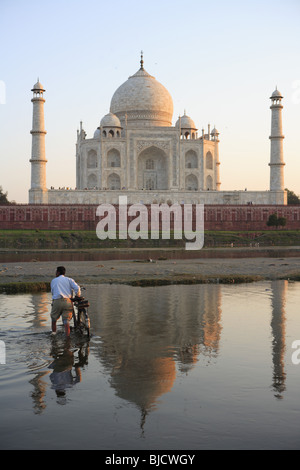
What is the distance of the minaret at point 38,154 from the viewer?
46344mm

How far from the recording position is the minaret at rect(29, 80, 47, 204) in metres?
46.3

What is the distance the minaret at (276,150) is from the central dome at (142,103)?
11.0 meters

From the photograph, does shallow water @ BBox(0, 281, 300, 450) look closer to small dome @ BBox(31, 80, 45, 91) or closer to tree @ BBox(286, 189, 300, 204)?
small dome @ BBox(31, 80, 45, 91)

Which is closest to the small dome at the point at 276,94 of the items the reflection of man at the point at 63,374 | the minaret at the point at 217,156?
the minaret at the point at 217,156

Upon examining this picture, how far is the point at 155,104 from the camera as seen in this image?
5469cm

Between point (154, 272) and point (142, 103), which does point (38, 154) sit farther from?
point (154, 272)

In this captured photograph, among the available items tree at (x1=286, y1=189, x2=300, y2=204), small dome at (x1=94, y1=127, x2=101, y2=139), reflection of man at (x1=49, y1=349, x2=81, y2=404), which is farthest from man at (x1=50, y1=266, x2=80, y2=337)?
tree at (x1=286, y1=189, x2=300, y2=204)

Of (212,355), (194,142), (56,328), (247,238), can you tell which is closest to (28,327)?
(56,328)

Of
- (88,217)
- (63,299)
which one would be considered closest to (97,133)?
(88,217)

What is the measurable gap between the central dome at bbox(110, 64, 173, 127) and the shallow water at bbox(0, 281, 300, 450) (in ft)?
149

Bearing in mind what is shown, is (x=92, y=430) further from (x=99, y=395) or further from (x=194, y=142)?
(x=194, y=142)

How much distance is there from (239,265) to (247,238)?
60.9ft

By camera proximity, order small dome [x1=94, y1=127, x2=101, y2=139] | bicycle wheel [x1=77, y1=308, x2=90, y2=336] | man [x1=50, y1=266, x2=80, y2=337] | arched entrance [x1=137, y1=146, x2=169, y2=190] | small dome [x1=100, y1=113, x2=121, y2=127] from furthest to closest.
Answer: small dome [x1=94, y1=127, x2=101, y2=139] < arched entrance [x1=137, y1=146, x2=169, y2=190] < small dome [x1=100, y1=113, x2=121, y2=127] < bicycle wheel [x1=77, y1=308, x2=90, y2=336] < man [x1=50, y1=266, x2=80, y2=337]

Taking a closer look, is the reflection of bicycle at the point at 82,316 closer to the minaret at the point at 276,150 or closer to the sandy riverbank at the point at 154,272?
the sandy riverbank at the point at 154,272
